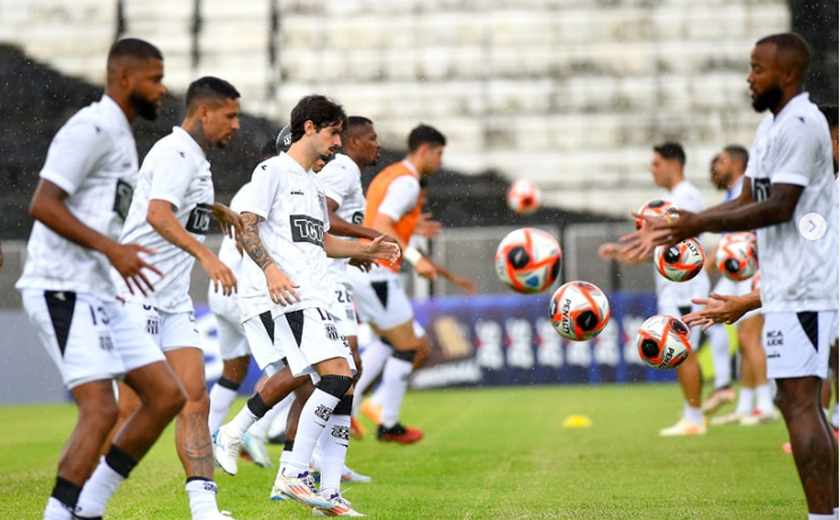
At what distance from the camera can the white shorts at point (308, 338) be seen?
270 inches

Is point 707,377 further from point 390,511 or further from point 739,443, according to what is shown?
point 390,511

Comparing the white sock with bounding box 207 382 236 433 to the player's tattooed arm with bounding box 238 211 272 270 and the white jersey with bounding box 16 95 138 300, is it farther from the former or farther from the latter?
the white jersey with bounding box 16 95 138 300

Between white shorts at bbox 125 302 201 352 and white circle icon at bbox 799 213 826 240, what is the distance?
9.37 feet

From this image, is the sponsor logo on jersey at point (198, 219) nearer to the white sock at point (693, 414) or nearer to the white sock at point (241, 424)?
the white sock at point (241, 424)

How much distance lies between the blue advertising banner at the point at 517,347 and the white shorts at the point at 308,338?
512 inches

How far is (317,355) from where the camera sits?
22.5ft

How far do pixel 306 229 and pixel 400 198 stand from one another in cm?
332

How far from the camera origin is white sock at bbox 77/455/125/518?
5.33m

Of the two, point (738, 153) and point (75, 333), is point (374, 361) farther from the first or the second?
point (75, 333)

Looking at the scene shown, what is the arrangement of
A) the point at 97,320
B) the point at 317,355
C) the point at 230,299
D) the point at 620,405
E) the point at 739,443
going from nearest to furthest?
the point at 97,320 < the point at 317,355 < the point at 230,299 < the point at 739,443 < the point at 620,405

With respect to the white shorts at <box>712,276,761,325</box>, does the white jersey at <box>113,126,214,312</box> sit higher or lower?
higher

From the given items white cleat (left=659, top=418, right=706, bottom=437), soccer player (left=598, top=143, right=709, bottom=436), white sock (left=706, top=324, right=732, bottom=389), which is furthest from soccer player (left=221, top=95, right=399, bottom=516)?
white sock (left=706, top=324, right=732, bottom=389)

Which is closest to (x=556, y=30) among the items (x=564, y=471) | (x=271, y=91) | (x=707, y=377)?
(x=271, y=91)

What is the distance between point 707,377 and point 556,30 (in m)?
9.79
